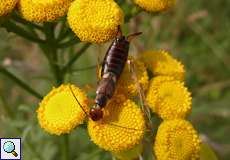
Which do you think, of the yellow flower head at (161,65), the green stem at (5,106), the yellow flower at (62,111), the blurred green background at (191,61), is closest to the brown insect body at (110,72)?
the yellow flower at (62,111)

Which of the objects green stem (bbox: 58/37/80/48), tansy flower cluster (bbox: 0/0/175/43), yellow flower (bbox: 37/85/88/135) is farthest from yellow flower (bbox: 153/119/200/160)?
green stem (bbox: 58/37/80/48)

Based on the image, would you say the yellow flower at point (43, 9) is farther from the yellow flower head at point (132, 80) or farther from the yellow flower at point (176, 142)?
the yellow flower at point (176, 142)

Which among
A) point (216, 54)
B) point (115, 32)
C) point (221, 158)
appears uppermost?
point (115, 32)

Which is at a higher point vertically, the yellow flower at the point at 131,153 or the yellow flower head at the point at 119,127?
the yellow flower head at the point at 119,127

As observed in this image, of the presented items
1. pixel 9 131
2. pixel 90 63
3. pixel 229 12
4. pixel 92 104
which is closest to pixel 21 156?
pixel 9 131

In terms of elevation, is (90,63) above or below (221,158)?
above

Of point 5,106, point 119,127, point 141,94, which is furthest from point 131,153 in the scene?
point 5,106

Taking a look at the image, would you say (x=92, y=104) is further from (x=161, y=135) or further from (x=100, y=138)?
(x=161, y=135)
